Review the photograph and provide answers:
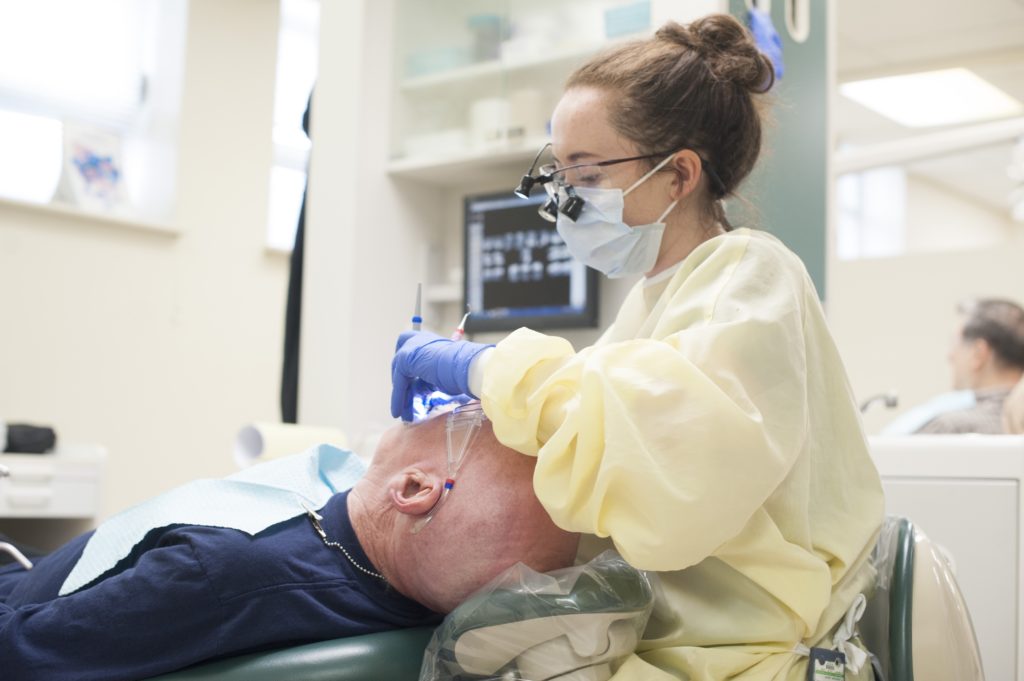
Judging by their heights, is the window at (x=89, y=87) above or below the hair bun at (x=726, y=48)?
above

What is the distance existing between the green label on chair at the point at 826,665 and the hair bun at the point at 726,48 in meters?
0.71

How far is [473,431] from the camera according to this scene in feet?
3.74

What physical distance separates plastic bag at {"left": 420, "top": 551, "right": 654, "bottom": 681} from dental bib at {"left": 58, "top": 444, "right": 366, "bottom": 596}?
260 millimetres

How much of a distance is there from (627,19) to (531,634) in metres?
2.05

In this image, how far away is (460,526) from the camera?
107 centimetres

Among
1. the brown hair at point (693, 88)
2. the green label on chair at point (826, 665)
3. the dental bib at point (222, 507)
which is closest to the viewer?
the green label on chair at point (826, 665)

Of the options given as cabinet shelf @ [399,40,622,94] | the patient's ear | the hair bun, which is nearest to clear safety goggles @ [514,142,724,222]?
the hair bun

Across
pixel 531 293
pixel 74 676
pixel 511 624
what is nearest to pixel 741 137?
pixel 511 624

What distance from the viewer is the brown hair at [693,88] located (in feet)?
4.18

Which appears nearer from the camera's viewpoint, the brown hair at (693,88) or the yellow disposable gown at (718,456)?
the yellow disposable gown at (718,456)

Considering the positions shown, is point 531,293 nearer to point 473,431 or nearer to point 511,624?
point 473,431

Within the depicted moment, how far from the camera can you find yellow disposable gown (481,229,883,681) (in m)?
0.93

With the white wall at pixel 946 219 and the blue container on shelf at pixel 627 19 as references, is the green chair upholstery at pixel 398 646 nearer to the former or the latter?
the blue container on shelf at pixel 627 19

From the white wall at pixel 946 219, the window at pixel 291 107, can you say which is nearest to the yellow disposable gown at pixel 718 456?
the window at pixel 291 107
